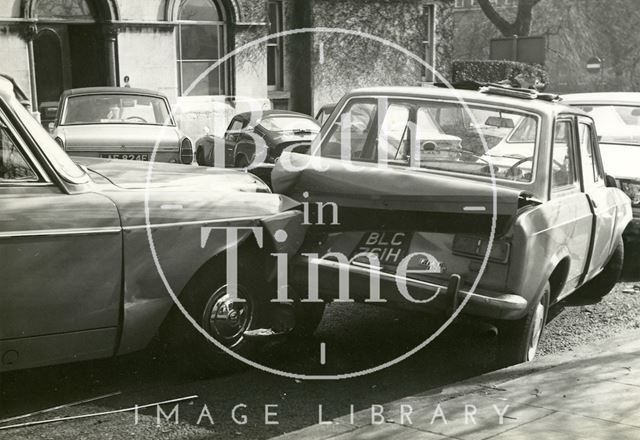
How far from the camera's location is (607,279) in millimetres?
8297

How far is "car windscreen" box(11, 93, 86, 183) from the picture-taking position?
511 cm

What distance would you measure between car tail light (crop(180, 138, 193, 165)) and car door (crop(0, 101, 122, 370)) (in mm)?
6418

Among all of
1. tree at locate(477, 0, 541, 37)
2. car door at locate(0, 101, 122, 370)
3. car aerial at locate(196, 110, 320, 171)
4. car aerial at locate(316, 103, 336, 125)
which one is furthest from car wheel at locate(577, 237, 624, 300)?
tree at locate(477, 0, 541, 37)

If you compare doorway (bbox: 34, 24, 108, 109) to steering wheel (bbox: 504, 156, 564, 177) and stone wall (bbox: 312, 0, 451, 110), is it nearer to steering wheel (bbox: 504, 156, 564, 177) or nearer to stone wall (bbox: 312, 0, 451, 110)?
stone wall (bbox: 312, 0, 451, 110)

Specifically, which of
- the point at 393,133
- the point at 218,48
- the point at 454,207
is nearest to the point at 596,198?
the point at 393,133

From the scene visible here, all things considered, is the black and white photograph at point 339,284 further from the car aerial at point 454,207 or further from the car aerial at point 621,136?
the car aerial at point 621,136

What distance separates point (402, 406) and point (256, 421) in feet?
2.66

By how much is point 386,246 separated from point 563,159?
1627 mm

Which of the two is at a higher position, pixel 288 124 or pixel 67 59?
pixel 67 59

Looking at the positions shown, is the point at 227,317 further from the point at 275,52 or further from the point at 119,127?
the point at 275,52

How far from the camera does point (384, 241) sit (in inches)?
232

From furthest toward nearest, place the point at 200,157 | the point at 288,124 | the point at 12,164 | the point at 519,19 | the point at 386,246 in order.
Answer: the point at 519,19, the point at 200,157, the point at 288,124, the point at 386,246, the point at 12,164

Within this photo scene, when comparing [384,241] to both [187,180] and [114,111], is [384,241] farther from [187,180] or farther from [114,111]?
[114,111]

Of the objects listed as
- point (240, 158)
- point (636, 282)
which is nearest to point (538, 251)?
point (636, 282)
